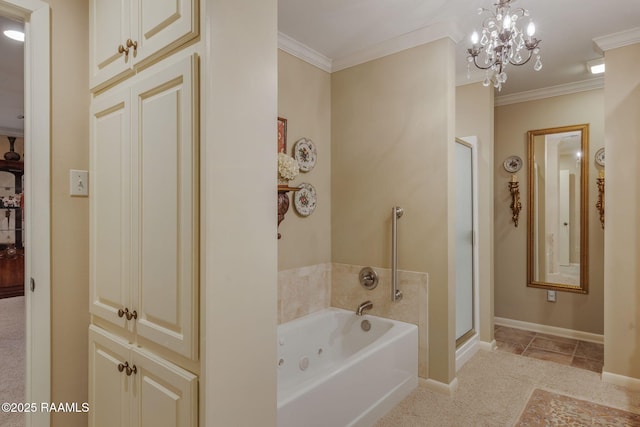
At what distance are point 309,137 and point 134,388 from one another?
216 cm

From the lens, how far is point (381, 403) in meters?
2.26

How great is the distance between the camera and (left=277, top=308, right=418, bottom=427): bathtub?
5.80 feet

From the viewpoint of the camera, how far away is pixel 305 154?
288 centimetres

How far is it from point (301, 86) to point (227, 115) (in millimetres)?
1899

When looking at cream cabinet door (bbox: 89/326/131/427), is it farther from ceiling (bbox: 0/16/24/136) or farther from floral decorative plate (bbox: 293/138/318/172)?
ceiling (bbox: 0/16/24/136)

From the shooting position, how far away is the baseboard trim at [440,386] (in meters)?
2.54

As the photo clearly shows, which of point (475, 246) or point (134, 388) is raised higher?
point (475, 246)

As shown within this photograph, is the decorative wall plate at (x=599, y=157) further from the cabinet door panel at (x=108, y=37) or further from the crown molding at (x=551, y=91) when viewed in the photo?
the cabinet door panel at (x=108, y=37)

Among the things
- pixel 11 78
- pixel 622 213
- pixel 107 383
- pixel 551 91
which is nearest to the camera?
pixel 107 383

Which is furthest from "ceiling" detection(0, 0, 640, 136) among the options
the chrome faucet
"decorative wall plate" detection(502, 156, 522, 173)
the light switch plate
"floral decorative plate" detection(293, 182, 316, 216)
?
the chrome faucet

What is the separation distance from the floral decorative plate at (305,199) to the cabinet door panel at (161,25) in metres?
1.61

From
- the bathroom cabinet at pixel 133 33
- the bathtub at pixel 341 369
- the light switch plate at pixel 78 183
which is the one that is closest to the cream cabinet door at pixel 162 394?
the bathtub at pixel 341 369

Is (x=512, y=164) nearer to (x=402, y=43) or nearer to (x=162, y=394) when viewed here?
(x=402, y=43)

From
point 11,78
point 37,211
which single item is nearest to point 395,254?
point 37,211
